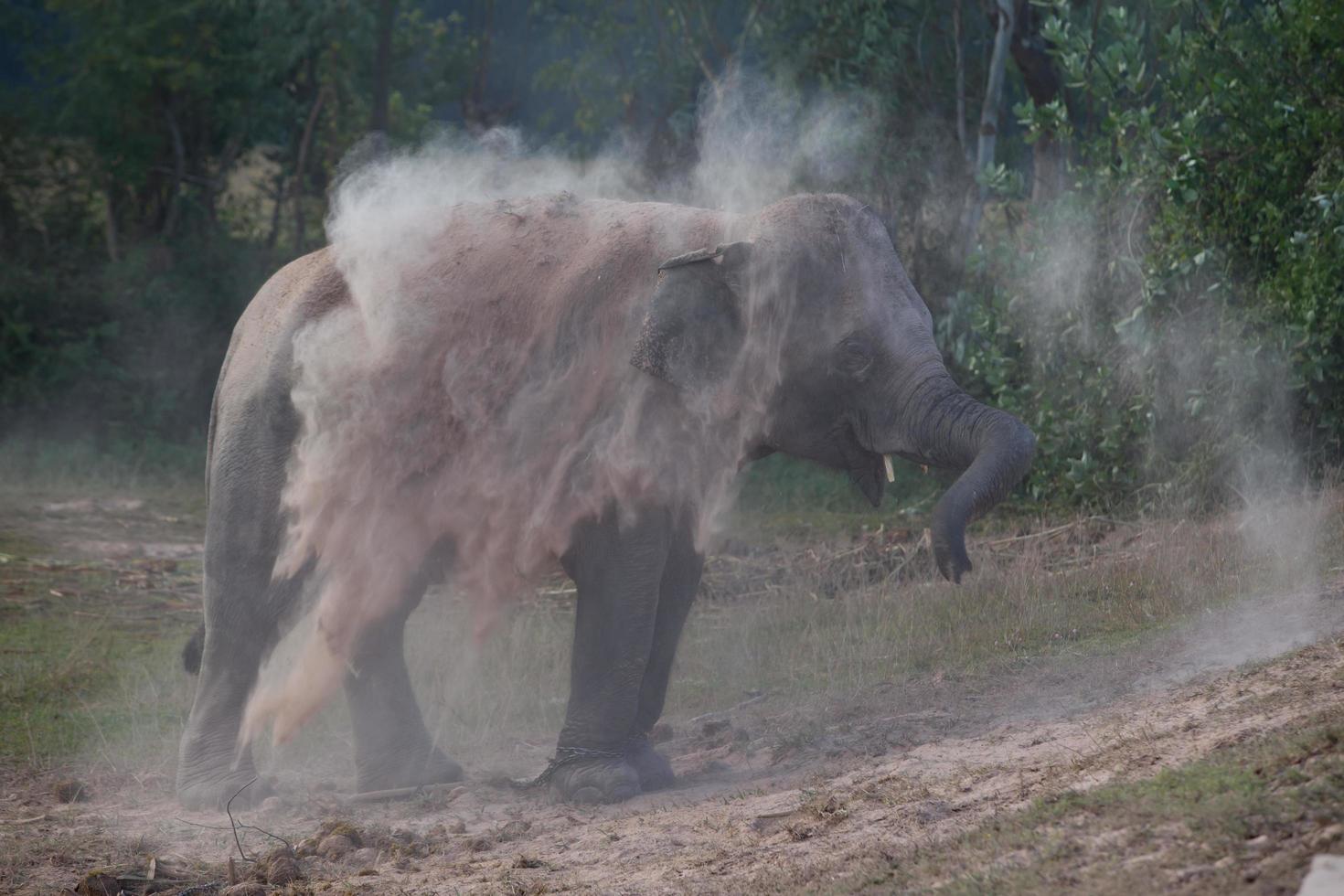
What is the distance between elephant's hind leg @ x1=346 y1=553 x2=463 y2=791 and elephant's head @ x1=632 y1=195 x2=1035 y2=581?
1708 mm

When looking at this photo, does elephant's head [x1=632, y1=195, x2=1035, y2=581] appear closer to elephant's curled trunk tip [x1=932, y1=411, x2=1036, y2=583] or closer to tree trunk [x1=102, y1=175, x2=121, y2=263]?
elephant's curled trunk tip [x1=932, y1=411, x2=1036, y2=583]

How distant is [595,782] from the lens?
6.30m

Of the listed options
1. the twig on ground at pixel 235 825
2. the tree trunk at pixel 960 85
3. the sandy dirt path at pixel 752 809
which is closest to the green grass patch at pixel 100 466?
the tree trunk at pixel 960 85

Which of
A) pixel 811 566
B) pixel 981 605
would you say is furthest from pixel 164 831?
pixel 811 566

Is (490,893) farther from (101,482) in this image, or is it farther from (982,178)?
(101,482)

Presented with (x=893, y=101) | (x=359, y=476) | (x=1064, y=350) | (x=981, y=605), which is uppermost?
(x=893, y=101)

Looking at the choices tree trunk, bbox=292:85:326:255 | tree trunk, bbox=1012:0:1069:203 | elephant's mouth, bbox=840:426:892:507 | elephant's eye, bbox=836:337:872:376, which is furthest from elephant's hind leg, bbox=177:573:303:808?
tree trunk, bbox=292:85:326:255

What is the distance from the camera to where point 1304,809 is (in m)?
3.65

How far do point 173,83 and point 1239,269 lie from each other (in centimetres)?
1276

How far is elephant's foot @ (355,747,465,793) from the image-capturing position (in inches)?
279

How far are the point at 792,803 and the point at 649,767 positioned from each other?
1330mm

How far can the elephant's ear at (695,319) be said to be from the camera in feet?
20.9

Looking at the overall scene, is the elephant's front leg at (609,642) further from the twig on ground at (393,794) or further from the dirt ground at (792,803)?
the twig on ground at (393,794)

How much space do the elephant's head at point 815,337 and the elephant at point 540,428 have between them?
10 mm
